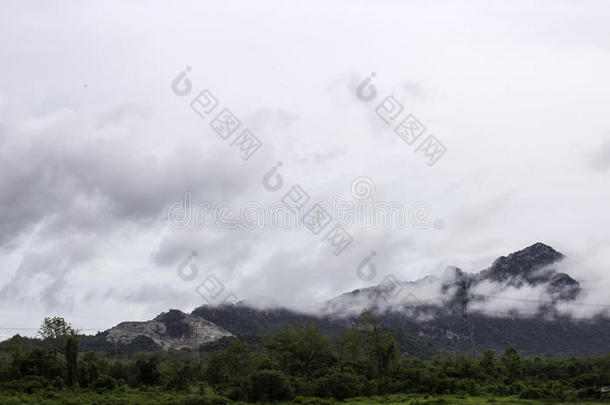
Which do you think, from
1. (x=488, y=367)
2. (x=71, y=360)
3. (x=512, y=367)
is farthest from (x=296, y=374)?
(x=512, y=367)

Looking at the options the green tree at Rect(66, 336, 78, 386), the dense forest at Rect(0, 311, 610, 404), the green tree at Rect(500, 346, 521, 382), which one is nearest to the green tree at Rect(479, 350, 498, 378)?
the dense forest at Rect(0, 311, 610, 404)

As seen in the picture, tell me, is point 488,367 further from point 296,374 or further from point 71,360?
point 71,360

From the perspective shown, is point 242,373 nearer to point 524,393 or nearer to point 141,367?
point 141,367

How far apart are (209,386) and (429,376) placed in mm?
38159

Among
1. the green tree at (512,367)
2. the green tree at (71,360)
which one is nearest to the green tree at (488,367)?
the green tree at (512,367)

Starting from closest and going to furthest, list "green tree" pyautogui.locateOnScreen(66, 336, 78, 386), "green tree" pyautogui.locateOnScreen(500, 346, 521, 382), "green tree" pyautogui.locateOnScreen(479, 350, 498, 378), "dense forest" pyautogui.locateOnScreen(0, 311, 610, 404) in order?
1. "dense forest" pyautogui.locateOnScreen(0, 311, 610, 404)
2. "green tree" pyautogui.locateOnScreen(66, 336, 78, 386)
3. "green tree" pyautogui.locateOnScreen(500, 346, 521, 382)
4. "green tree" pyautogui.locateOnScreen(479, 350, 498, 378)

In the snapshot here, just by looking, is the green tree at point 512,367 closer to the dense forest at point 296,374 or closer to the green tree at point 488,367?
the dense forest at point 296,374

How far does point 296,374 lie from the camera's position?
110 meters

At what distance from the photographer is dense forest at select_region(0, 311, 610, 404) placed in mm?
79625

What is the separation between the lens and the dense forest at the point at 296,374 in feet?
261

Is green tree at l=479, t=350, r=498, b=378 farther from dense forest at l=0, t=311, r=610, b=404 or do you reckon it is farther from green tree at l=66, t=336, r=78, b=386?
green tree at l=66, t=336, r=78, b=386

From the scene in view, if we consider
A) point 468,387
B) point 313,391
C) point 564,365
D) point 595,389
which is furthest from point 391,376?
point 564,365

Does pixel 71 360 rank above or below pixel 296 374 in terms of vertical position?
above

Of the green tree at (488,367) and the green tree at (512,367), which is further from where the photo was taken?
the green tree at (488,367)
